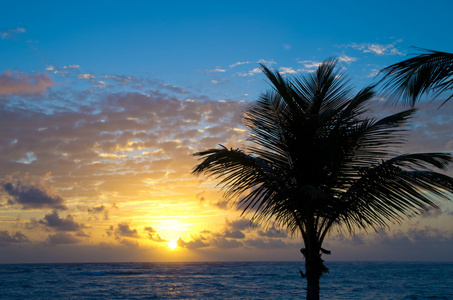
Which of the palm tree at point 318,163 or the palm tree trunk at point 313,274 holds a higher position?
the palm tree at point 318,163

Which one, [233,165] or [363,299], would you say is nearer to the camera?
[233,165]

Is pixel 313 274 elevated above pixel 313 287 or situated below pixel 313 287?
above

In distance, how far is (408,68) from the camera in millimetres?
3945

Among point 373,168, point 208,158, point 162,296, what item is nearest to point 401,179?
point 373,168

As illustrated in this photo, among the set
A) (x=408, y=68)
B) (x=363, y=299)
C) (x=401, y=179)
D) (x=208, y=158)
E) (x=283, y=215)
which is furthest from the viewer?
(x=363, y=299)

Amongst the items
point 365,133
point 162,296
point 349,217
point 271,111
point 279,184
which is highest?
point 271,111

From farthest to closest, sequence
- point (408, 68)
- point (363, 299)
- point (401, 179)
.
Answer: point (363, 299) < point (401, 179) < point (408, 68)

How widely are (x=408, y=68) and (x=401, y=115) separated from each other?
98.2 inches

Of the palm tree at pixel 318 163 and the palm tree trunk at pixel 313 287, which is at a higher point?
the palm tree at pixel 318 163

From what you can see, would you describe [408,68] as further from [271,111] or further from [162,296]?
[162,296]

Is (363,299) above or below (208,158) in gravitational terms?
below

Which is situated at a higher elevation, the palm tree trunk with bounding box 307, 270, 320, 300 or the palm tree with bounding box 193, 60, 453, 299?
the palm tree with bounding box 193, 60, 453, 299

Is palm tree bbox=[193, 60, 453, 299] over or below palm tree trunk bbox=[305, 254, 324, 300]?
over

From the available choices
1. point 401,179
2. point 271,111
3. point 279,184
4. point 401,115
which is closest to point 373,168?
point 401,179
